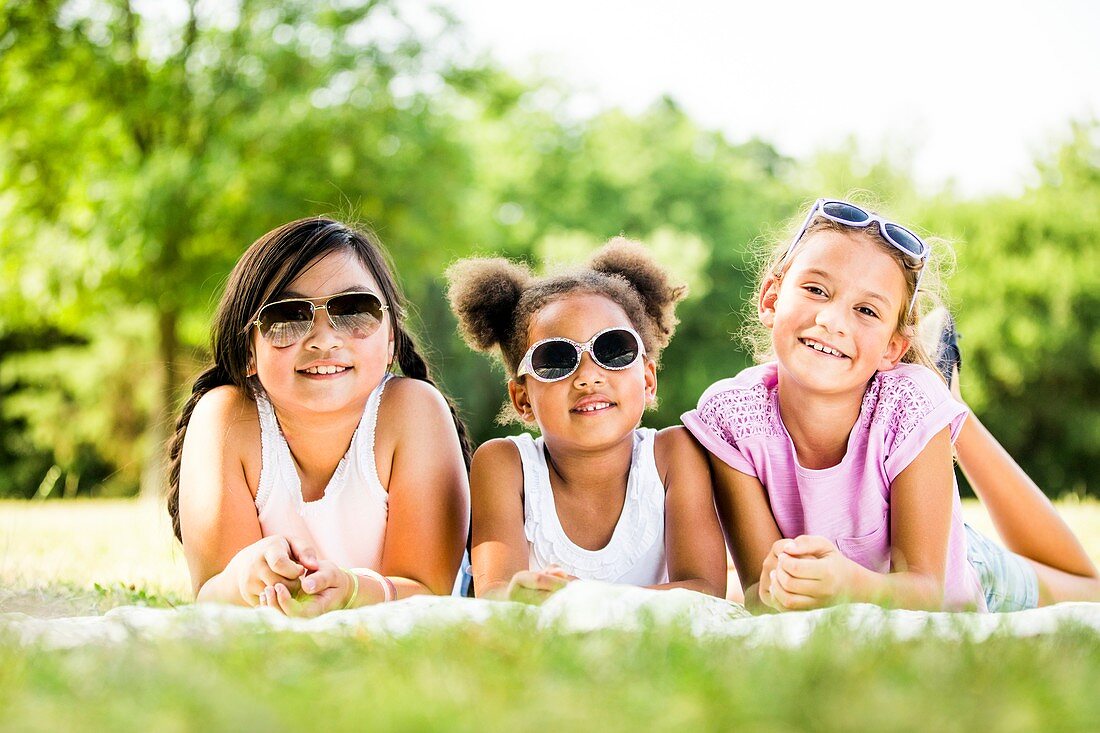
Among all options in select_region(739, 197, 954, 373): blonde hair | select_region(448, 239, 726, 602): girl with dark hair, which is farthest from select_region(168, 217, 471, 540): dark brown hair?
select_region(739, 197, 954, 373): blonde hair

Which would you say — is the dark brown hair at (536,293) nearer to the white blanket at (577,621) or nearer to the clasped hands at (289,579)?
the clasped hands at (289,579)

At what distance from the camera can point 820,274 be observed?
3.62 meters

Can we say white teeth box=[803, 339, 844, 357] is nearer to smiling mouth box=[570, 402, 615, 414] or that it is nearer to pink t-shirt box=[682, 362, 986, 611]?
pink t-shirt box=[682, 362, 986, 611]

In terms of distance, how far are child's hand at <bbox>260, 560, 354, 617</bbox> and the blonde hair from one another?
1.96m

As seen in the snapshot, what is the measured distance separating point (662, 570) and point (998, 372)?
822 inches

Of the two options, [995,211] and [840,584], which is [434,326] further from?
[840,584]

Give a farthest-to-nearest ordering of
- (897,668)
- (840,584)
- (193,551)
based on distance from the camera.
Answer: (193,551) → (840,584) → (897,668)

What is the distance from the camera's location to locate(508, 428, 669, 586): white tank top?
11.9 feet

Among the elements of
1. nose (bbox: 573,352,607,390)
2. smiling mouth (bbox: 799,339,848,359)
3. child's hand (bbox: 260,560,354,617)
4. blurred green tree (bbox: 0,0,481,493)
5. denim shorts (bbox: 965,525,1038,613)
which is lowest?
denim shorts (bbox: 965,525,1038,613)

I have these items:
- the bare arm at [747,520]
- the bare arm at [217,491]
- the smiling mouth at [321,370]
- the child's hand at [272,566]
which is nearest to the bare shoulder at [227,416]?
the bare arm at [217,491]

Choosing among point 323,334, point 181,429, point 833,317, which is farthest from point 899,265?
point 181,429

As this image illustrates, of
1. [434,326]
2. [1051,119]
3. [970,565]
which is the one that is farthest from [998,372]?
[970,565]

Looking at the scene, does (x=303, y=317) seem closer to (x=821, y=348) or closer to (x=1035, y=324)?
(x=821, y=348)

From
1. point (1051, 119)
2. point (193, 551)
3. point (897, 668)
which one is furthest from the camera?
point (1051, 119)
